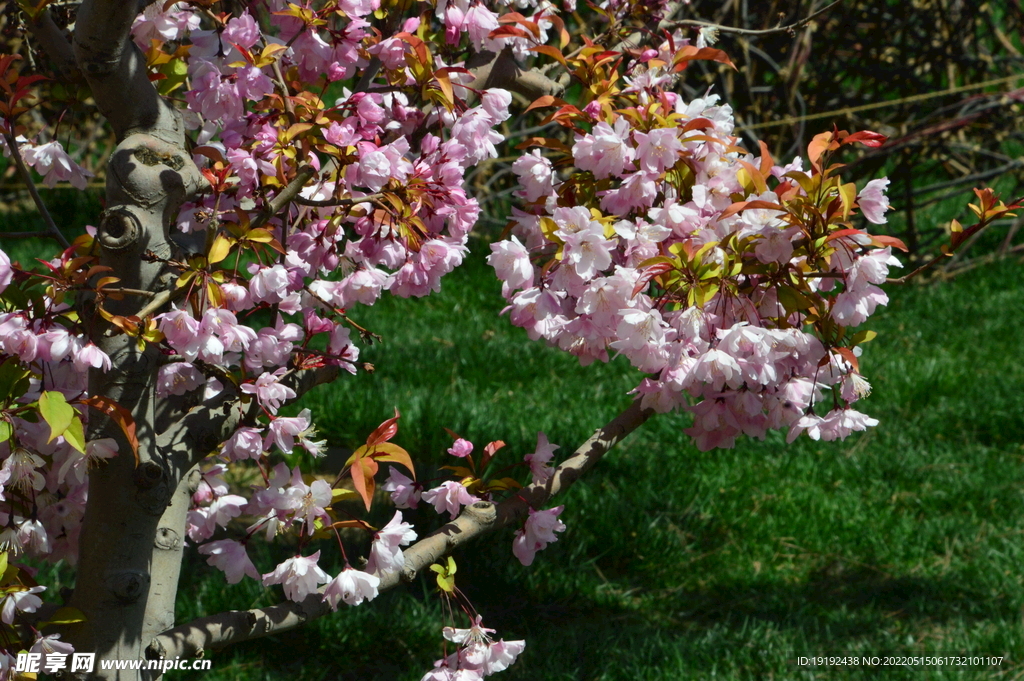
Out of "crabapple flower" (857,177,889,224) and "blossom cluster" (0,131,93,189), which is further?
"blossom cluster" (0,131,93,189)

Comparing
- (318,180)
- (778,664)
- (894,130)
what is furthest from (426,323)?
(894,130)

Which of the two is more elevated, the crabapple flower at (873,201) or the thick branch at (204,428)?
the crabapple flower at (873,201)

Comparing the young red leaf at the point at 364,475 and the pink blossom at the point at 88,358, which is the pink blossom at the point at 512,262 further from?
the pink blossom at the point at 88,358

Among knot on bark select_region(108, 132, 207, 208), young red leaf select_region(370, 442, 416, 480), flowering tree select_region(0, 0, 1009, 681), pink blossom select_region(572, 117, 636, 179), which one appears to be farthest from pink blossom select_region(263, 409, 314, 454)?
pink blossom select_region(572, 117, 636, 179)

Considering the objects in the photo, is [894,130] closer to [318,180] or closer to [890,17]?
[890,17]

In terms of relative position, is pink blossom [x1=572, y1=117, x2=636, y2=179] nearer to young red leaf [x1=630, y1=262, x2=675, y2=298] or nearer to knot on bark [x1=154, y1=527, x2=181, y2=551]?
young red leaf [x1=630, y1=262, x2=675, y2=298]

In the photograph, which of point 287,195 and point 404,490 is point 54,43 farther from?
point 404,490

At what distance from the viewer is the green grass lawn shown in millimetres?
2299

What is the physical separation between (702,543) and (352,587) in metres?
1.69

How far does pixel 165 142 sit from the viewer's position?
1.34 metres

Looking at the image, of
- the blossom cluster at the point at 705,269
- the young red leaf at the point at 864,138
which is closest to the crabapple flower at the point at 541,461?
the blossom cluster at the point at 705,269

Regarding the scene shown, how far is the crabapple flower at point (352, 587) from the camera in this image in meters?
1.35

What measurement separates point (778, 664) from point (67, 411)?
1.83 metres

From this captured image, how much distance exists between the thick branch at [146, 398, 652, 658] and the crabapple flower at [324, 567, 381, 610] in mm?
105
